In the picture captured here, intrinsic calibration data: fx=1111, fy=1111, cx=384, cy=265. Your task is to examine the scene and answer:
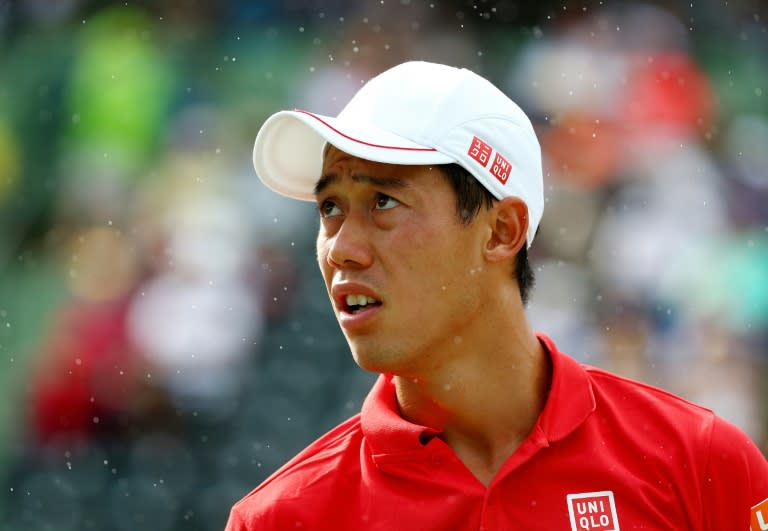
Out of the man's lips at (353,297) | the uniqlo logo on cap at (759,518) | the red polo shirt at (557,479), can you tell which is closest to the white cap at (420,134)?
the man's lips at (353,297)

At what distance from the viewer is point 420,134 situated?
2.39 meters

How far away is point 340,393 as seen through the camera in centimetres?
575

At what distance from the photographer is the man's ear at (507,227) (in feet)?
8.16

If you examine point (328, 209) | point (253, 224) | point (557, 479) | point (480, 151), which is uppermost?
point (480, 151)

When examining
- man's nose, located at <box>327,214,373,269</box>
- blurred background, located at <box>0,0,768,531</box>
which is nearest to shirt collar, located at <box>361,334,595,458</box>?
man's nose, located at <box>327,214,373,269</box>

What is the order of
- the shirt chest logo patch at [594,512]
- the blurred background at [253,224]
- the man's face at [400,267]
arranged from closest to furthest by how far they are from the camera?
1. the shirt chest logo patch at [594,512]
2. the man's face at [400,267]
3. the blurred background at [253,224]

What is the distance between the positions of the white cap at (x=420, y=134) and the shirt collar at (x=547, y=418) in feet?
1.09

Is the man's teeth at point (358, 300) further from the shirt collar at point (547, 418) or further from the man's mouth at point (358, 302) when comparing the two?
the shirt collar at point (547, 418)

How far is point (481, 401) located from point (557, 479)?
24 centimetres

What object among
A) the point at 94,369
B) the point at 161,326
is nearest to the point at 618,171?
the point at 161,326

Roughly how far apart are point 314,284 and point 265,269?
0.28 meters

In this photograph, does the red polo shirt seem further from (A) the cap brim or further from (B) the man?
(A) the cap brim

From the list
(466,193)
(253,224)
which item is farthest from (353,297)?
(253,224)

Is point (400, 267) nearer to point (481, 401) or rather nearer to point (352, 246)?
point (352, 246)
